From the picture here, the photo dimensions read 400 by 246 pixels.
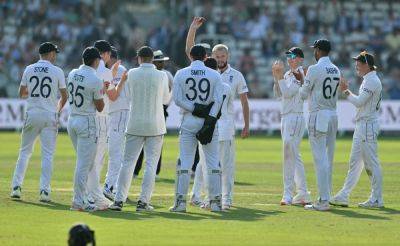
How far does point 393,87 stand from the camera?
4194 cm

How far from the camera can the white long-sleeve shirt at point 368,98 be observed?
17.8m

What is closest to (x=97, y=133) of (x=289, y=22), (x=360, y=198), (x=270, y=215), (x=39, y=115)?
(x=39, y=115)

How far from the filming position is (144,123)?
53.7 ft

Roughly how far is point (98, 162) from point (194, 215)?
2469mm

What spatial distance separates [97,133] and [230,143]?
2.45 metres

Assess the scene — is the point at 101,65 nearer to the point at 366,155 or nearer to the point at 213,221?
the point at 213,221

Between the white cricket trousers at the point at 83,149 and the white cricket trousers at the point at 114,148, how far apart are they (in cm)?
229

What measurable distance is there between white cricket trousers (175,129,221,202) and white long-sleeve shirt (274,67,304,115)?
6.51ft

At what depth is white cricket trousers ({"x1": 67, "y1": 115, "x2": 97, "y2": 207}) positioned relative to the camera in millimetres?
16250

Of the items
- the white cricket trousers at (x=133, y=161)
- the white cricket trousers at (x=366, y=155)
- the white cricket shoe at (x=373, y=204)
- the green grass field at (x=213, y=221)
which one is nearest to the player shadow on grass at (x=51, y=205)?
the green grass field at (x=213, y=221)

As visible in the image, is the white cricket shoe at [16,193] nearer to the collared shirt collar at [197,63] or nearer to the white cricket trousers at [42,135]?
the white cricket trousers at [42,135]

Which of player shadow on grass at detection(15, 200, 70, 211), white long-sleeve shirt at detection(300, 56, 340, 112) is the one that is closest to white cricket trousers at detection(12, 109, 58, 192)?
player shadow on grass at detection(15, 200, 70, 211)

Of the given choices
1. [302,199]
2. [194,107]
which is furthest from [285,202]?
Answer: [194,107]

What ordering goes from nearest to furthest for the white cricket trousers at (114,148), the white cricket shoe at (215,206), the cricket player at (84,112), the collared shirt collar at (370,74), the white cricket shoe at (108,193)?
the cricket player at (84,112) < the white cricket shoe at (215,206) < the collared shirt collar at (370,74) < the white cricket shoe at (108,193) < the white cricket trousers at (114,148)
